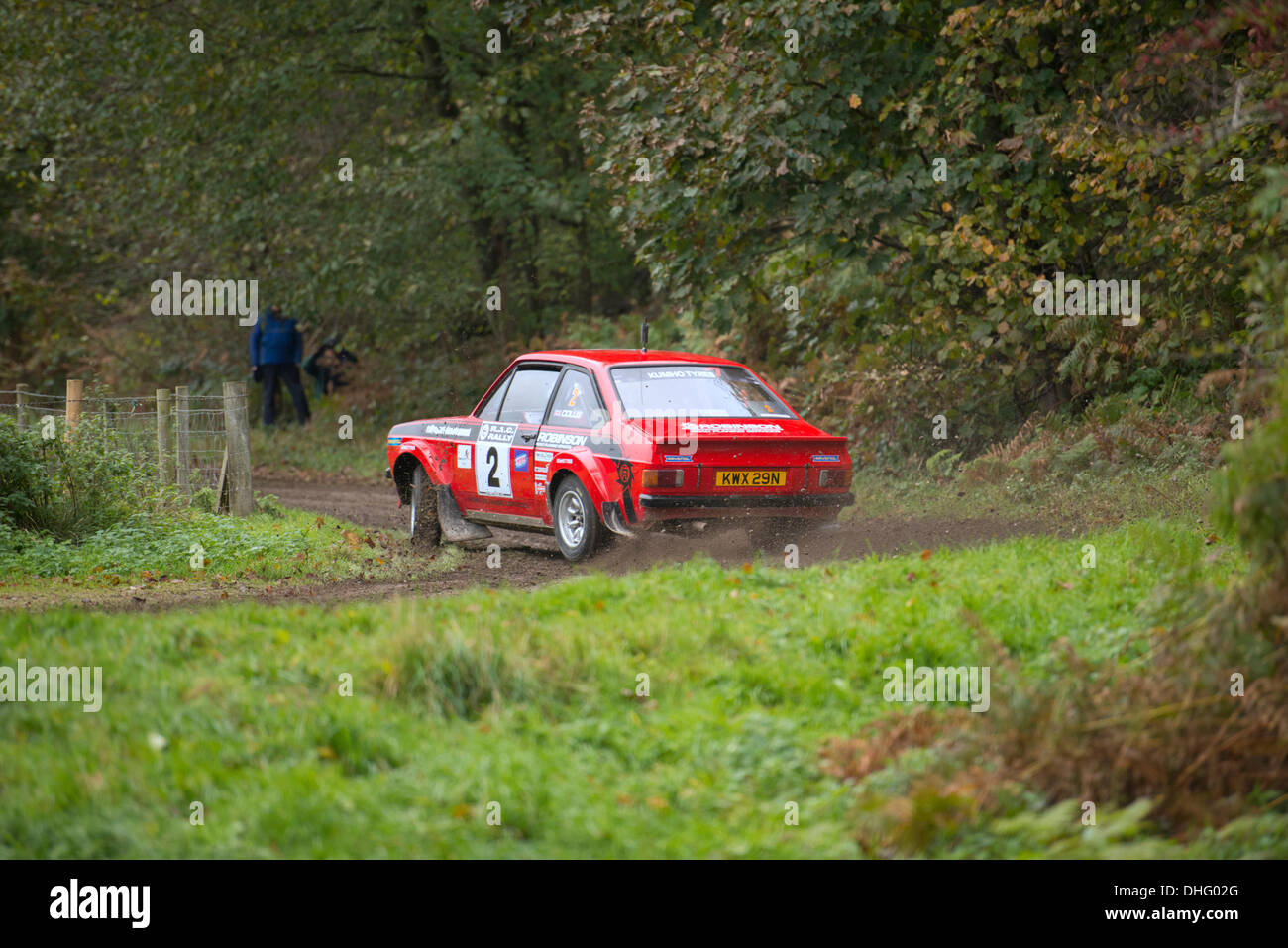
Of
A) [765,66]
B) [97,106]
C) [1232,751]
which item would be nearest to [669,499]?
[1232,751]

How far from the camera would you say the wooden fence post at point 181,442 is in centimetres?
1295

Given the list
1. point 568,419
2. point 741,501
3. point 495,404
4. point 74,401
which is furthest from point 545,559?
point 74,401

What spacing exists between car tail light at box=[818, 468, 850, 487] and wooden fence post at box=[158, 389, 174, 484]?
6416 millimetres

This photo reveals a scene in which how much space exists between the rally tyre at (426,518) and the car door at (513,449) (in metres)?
0.55

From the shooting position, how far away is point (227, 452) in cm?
1295

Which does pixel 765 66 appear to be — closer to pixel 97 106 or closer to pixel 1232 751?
pixel 1232 751

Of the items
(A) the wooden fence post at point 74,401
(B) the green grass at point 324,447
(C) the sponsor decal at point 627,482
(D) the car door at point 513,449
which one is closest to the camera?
(C) the sponsor decal at point 627,482

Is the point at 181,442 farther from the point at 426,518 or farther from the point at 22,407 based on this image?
the point at 426,518

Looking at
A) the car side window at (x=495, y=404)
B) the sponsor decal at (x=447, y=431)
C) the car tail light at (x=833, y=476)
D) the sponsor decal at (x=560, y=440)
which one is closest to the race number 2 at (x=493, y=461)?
the car side window at (x=495, y=404)

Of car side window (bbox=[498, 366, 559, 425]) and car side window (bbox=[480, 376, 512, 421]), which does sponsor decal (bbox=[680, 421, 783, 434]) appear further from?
car side window (bbox=[480, 376, 512, 421])

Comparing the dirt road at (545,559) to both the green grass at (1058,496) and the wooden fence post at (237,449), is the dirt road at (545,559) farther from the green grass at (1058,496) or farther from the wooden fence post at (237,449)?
the wooden fence post at (237,449)

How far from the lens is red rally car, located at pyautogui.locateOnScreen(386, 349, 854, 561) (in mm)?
9781

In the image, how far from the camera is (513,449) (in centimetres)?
1113
